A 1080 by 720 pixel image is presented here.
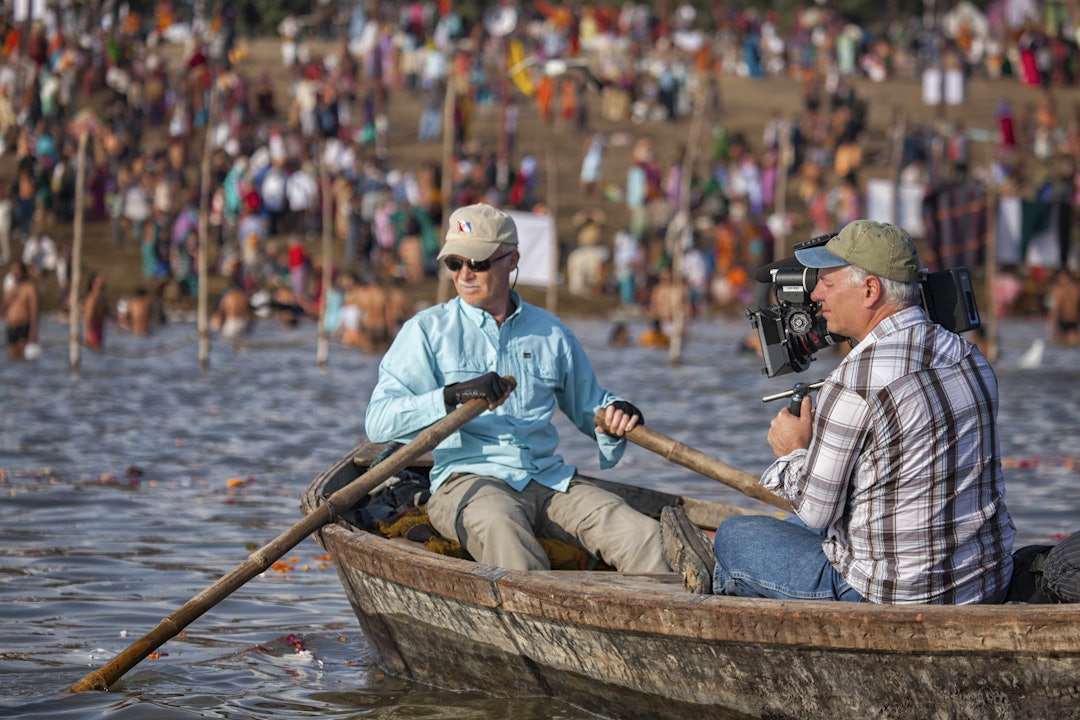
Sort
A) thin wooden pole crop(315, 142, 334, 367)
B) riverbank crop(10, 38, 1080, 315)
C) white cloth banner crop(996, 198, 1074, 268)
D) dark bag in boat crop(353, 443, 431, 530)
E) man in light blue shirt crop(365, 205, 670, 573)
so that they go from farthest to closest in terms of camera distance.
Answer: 1. riverbank crop(10, 38, 1080, 315)
2. white cloth banner crop(996, 198, 1074, 268)
3. thin wooden pole crop(315, 142, 334, 367)
4. dark bag in boat crop(353, 443, 431, 530)
5. man in light blue shirt crop(365, 205, 670, 573)

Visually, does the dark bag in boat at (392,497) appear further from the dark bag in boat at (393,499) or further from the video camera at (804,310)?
the video camera at (804,310)

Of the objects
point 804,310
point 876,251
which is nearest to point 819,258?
point 876,251

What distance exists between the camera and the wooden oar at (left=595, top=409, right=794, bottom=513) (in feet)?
20.6

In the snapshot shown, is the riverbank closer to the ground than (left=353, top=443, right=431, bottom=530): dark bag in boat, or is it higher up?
higher up

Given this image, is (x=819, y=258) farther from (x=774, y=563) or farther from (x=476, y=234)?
(x=476, y=234)

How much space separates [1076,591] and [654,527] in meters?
1.90

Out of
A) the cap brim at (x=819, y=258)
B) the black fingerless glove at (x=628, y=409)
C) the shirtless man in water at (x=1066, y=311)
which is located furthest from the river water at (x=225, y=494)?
the cap brim at (x=819, y=258)

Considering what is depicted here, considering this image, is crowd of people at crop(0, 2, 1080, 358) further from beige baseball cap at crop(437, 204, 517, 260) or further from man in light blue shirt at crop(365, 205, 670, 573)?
beige baseball cap at crop(437, 204, 517, 260)

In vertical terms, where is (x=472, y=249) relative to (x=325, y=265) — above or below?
above

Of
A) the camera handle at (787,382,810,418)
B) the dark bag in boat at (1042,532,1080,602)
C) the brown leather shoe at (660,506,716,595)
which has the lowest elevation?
the brown leather shoe at (660,506,716,595)

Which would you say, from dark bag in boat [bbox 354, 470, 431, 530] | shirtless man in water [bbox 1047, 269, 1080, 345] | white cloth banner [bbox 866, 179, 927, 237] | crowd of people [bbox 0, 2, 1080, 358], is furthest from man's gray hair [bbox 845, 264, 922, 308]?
shirtless man in water [bbox 1047, 269, 1080, 345]

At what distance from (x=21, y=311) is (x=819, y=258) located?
54.7ft

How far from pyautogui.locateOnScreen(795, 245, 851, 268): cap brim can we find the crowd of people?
1681 centimetres

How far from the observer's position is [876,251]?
440cm
